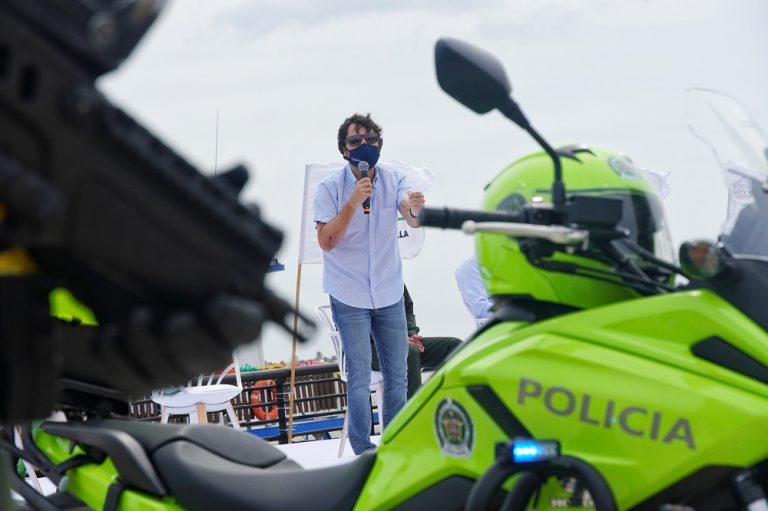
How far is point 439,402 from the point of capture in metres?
1.84

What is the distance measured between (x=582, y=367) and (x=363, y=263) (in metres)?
3.61

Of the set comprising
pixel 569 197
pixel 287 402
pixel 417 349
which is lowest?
pixel 287 402

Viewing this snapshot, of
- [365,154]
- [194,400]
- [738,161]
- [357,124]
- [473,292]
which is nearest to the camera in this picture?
[738,161]

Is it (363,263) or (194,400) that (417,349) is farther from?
(363,263)

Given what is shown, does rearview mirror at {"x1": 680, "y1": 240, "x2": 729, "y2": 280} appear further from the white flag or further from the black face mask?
the white flag

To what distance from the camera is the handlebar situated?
176 centimetres

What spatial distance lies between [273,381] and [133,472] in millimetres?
8304

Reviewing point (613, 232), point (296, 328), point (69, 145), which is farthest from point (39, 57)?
point (613, 232)

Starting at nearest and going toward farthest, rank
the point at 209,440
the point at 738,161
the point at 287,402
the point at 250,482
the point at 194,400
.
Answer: the point at 738,161 < the point at 250,482 < the point at 209,440 < the point at 194,400 < the point at 287,402

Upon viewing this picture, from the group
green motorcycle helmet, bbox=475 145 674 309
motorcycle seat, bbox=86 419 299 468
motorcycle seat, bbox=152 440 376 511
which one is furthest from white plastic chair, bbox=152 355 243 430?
green motorcycle helmet, bbox=475 145 674 309

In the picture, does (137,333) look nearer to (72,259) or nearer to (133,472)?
(72,259)

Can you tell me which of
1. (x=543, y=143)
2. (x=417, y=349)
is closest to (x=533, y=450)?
(x=543, y=143)

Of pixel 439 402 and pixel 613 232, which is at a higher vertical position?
pixel 613 232

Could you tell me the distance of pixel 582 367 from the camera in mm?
1664
